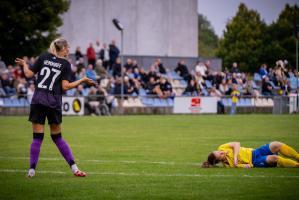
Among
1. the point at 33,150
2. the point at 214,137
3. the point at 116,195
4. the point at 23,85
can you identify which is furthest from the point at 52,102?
the point at 23,85

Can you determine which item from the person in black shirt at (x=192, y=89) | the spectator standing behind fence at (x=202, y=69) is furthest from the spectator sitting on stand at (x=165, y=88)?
the spectator standing behind fence at (x=202, y=69)

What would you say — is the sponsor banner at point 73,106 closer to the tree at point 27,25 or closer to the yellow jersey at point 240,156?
the tree at point 27,25

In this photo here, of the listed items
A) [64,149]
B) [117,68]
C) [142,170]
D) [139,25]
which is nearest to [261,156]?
[142,170]

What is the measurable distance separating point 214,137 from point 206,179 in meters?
10.5

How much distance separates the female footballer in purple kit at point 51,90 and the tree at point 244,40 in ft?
244

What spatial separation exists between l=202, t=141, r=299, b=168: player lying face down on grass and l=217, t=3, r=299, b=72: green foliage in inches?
2662

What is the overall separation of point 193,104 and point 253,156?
25719 millimetres

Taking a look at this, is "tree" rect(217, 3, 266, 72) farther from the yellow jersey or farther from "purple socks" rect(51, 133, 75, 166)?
"purple socks" rect(51, 133, 75, 166)

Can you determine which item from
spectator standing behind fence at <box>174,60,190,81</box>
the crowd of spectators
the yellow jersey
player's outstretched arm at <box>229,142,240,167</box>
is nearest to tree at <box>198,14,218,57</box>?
spectator standing behind fence at <box>174,60,190,81</box>

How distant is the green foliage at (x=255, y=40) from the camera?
8494cm

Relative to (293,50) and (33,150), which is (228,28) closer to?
(293,50)

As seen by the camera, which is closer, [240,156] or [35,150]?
[35,150]

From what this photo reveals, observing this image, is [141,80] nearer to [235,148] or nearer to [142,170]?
[235,148]

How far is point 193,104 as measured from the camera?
3956cm
